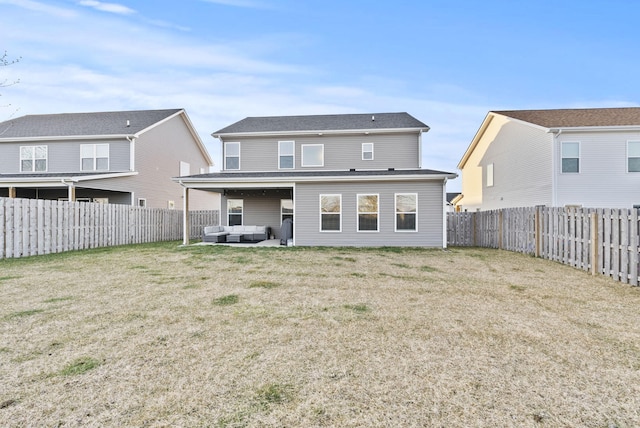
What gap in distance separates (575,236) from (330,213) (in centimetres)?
847

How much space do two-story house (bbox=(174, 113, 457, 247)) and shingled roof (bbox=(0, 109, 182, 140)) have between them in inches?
260

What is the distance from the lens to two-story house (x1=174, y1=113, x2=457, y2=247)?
14.2 metres

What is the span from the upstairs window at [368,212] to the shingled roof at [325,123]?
4.78m

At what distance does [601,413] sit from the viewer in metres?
2.51

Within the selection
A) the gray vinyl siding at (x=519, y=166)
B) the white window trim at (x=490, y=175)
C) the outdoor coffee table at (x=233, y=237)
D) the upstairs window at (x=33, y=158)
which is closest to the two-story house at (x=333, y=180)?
the outdoor coffee table at (x=233, y=237)

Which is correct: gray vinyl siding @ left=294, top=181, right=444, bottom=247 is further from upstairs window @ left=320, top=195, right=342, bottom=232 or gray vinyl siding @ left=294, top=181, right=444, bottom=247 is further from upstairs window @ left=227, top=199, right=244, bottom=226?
upstairs window @ left=227, top=199, right=244, bottom=226

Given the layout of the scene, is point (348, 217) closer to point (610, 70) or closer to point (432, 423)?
point (432, 423)

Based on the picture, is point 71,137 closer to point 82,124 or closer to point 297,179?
point 82,124

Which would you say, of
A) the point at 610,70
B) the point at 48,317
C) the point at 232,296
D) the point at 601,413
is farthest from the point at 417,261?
the point at 610,70

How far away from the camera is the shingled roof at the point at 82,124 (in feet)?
64.5

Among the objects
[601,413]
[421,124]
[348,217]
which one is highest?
[421,124]

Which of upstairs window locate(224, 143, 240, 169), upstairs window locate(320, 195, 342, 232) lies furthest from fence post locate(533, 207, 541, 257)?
upstairs window locate(224, 143, 240, 169)

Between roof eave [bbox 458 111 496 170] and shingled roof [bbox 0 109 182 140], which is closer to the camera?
shingled roof [bbox 0 109 182 140]

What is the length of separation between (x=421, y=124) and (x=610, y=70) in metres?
11.1
